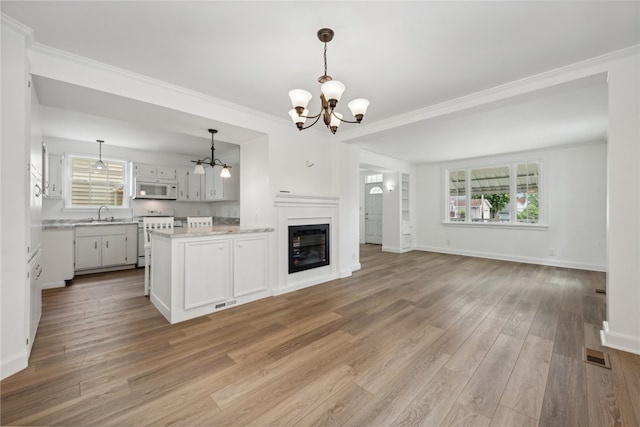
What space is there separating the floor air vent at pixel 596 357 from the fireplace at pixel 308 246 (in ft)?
10.3

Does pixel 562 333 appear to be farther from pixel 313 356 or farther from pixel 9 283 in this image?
pixel 9 283

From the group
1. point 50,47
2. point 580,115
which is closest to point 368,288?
point 580,115

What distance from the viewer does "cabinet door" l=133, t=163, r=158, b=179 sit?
5.82m

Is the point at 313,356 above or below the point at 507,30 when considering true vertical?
below

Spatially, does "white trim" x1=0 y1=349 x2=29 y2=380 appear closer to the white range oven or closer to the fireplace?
the fireplace

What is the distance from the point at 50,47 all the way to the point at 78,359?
8.65ft

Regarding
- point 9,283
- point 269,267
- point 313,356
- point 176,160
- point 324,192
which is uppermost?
point 176,160

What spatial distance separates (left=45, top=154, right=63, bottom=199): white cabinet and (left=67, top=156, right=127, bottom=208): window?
21 centimetres

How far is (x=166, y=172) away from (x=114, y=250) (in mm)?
2034

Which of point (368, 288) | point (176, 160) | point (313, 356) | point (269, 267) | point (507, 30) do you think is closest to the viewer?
point (507, 30)

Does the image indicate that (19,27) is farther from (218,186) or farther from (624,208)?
(624,208)

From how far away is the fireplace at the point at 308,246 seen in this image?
13.2 feet

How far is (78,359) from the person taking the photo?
212cm

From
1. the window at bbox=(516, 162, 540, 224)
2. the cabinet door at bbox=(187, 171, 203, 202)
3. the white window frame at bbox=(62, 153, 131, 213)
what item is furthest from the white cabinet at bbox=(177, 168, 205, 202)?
the window at bbox=(516, 162, 540, 224)
